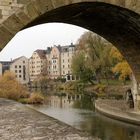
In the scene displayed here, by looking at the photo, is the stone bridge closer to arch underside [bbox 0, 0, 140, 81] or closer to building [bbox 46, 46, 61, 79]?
arch underside [bbox 0, 0, 140, 81]

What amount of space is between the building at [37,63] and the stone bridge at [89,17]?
268ft

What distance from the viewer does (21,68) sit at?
102688 millimetres

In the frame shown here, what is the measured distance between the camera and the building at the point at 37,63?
3922 inches

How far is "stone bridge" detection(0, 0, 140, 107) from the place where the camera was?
28.9 ft

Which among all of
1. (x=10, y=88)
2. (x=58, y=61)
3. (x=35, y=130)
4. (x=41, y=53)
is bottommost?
(x=35, y=130)

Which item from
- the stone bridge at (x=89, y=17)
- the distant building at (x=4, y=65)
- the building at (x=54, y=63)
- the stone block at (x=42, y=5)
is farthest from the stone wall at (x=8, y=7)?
the distant building at (x=4, y=65)

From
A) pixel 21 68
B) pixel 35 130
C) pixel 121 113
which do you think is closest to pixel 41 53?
pixel 21 68

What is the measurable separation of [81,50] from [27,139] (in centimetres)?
4749

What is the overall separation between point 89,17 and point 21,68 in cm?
9084

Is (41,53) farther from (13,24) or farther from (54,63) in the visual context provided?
(13,24)

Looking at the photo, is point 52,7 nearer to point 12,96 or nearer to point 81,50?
point 12,96

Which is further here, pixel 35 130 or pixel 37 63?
pixel 37 63

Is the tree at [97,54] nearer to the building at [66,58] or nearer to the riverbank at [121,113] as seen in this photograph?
the riverbank at [121,113]

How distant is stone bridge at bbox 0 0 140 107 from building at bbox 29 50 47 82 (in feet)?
268
